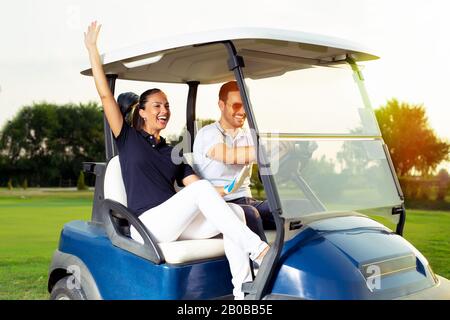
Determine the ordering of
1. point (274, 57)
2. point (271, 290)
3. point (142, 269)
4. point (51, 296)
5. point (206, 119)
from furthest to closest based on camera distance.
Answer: point (206, 119)
point (51, 296)
point (274, 57)
point (142, 269)
point (271, 290)

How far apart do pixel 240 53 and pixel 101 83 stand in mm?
842

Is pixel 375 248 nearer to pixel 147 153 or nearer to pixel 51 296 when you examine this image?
pixel 147 153

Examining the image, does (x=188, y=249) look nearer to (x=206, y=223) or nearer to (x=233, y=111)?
(x=206, y=223)

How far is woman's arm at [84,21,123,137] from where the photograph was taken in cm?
325

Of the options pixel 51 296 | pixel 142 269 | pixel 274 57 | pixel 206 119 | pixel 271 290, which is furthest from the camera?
pixel 206 119

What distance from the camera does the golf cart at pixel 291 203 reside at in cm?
280

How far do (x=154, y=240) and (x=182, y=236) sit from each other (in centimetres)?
19

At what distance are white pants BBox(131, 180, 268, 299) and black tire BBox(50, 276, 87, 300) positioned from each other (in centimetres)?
56

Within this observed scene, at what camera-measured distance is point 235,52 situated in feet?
9.38

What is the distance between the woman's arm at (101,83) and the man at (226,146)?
1.78 feet

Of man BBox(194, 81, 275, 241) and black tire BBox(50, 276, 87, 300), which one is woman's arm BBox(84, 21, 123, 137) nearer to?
man BBox(194, 81, 275, 241)

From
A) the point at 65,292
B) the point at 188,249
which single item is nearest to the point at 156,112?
the point at 188,249

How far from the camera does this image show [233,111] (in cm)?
347

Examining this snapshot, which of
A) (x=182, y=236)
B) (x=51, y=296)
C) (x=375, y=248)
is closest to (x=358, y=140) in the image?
(x=375, y=248)
